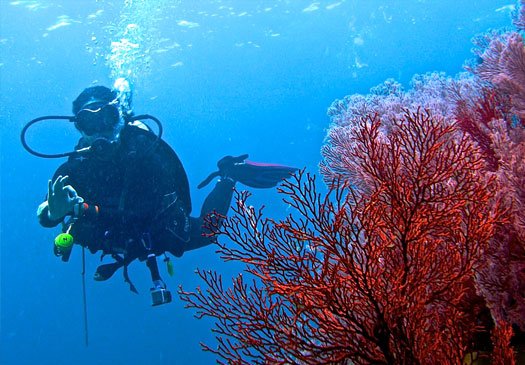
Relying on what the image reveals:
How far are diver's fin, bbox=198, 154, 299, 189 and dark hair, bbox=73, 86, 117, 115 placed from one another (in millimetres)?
3088

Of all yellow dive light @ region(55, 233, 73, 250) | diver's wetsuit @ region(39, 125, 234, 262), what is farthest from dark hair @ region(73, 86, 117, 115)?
yellow dive light @ region(55, 233, 73, 250)

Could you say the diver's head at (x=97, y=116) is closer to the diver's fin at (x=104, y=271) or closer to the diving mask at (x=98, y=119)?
the diving mask at (x=98, y=119)

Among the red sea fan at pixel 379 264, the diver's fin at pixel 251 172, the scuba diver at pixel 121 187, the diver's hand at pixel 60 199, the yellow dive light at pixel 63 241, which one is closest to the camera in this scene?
the red sea fan at pixel 379 264

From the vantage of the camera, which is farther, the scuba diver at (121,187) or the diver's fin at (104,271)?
the scuba diver at (121,187)

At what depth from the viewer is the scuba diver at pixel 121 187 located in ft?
22.3

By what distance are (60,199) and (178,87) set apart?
43.6 meters

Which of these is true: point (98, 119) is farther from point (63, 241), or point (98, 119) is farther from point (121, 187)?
point (63, 241)

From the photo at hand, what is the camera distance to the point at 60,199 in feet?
17.8

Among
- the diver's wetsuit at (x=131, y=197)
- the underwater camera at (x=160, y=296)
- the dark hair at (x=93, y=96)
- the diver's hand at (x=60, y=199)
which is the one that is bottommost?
the underwater camera at (x=160, y=296)

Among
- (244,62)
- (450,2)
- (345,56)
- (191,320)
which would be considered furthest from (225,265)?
(450,2)

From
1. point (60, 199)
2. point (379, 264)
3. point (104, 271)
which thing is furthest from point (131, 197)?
point (379, 264)

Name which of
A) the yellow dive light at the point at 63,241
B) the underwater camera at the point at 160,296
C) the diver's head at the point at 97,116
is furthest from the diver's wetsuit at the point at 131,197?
the underwater camera at the point at 160,296

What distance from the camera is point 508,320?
2535mm

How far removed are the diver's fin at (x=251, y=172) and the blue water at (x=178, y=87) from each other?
1913 centimetres
